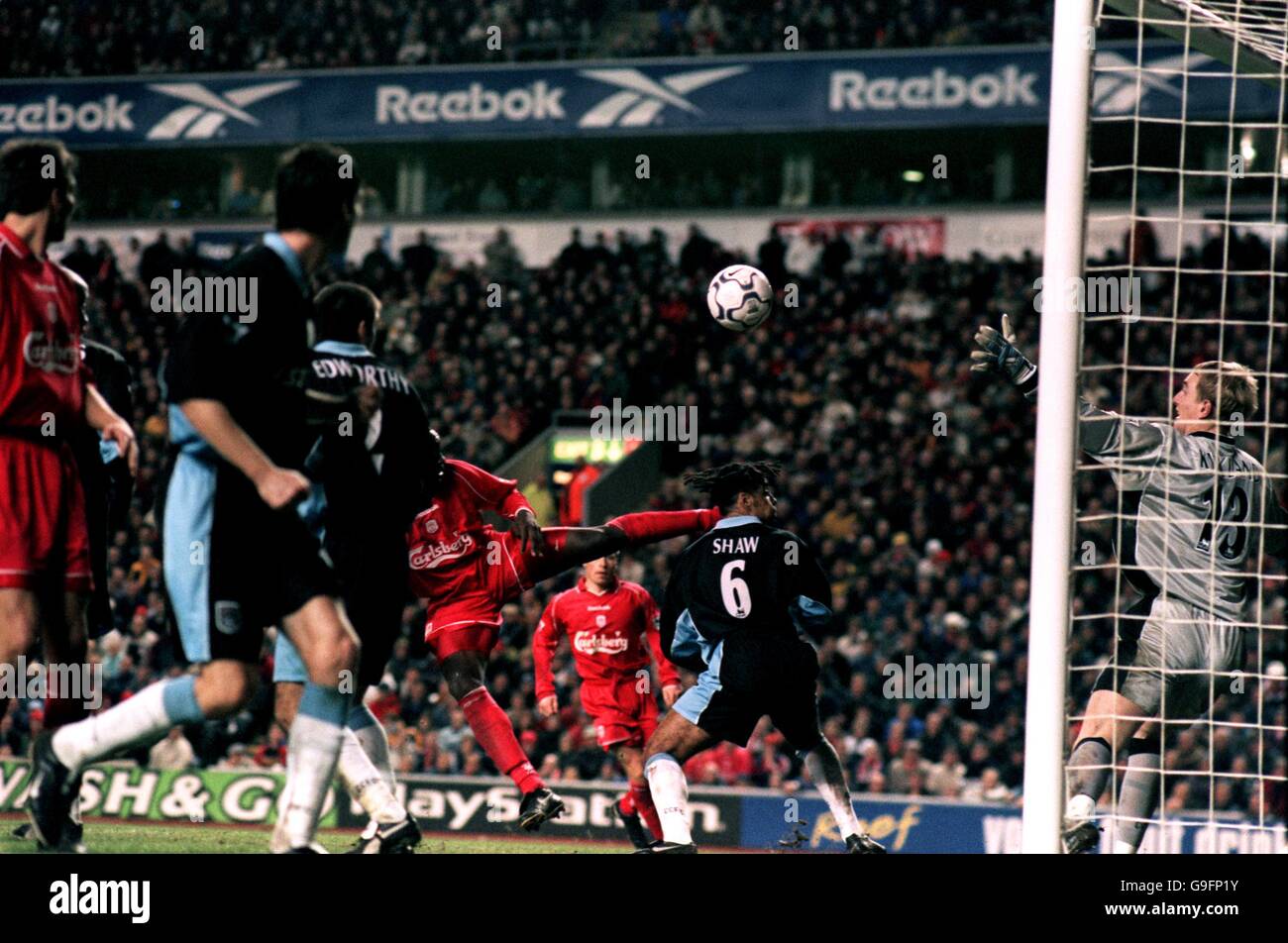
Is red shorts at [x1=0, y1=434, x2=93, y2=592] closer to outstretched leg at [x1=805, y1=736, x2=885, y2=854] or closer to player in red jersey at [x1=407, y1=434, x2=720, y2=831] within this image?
player in red jersey at [x1=407, y1=434, x2=720, y2=831]

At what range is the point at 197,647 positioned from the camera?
189 inches

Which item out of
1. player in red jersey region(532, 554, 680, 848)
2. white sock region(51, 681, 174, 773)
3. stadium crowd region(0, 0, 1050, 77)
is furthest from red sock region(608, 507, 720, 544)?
stadium crowd region(0, 0, 1050, 77)

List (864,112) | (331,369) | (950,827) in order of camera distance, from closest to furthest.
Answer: (331,369), (950,827), (864,112)

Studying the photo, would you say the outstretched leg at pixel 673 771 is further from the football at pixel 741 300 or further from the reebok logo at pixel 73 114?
the reebok logo at pixel 73 114

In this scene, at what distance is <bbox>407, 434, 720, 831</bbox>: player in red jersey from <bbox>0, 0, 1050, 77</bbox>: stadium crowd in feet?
56.2

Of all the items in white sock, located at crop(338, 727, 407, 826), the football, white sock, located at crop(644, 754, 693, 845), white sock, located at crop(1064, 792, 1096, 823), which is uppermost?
the football

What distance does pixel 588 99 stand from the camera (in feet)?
77.7

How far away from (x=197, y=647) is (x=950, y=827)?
9.49m

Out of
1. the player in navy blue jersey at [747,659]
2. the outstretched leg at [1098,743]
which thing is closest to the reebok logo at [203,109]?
the player in navy blue jersey at [747,659]

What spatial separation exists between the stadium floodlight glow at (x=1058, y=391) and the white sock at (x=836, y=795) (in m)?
1.36

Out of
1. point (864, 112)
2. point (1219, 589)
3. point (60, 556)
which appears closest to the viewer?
point (60, 556)

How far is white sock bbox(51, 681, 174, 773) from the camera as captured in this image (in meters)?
4.84
